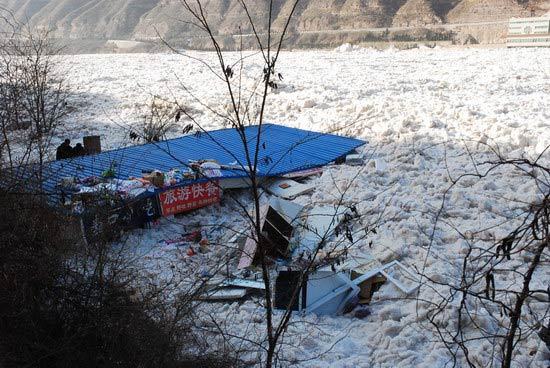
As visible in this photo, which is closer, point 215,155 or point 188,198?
point 188,198

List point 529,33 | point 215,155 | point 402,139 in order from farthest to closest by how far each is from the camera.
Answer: point 529,33, point 402,139, point 215,155

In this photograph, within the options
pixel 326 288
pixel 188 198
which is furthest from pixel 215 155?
pixel 326 288

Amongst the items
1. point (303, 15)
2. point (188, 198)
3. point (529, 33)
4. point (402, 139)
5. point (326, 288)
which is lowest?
point (326, 288)

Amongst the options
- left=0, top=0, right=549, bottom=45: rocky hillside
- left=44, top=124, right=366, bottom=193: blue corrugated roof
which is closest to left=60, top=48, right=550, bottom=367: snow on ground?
left=44, top=124, right=366, bottom=193: blue corrugated roof

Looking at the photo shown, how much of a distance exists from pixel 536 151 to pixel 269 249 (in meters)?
3.96

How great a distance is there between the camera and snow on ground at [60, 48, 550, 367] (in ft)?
12.4

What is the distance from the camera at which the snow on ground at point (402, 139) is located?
12.4ft

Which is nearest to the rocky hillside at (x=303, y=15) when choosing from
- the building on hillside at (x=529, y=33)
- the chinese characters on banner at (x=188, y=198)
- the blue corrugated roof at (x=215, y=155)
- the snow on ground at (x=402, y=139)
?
the building on hillside at (x=529, y=33)

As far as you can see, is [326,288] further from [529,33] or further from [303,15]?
[303,15]

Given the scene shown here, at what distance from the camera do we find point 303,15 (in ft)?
144

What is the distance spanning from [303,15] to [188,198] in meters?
40.4

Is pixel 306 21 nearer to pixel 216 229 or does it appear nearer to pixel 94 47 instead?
pixel 94 47

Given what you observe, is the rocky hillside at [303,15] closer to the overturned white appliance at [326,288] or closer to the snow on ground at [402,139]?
the snow on ground at [402,139]

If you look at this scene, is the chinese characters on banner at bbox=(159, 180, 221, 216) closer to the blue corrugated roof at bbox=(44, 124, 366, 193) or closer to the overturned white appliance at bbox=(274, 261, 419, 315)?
the blue corrugated roof at bbox=(44, 124, 366, 193)
